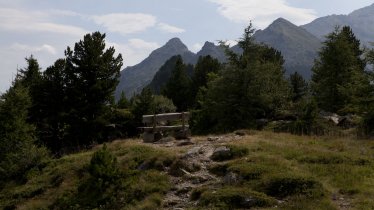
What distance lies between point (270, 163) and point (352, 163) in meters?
3.39

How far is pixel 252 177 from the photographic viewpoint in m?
16.3

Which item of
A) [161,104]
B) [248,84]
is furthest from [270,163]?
[161,104]

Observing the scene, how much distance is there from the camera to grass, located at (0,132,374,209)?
14.5m

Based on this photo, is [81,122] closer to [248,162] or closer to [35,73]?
[35,73]

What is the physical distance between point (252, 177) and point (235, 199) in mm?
1778

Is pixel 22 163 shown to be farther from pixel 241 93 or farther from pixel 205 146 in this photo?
pixel 241 93

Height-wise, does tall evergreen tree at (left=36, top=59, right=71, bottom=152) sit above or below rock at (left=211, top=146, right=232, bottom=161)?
above

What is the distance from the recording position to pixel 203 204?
14977 mm

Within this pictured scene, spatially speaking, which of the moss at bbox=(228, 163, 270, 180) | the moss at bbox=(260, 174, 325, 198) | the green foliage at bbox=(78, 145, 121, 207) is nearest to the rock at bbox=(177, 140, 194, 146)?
the green foliage at bbox=(78, 145, 121, 207)

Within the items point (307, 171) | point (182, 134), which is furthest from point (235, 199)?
point (182, 134)

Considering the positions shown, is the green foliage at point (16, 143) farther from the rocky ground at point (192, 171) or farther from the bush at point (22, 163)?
the rocky ground at point (192, 171)

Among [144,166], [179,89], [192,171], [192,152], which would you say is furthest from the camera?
[179,89]

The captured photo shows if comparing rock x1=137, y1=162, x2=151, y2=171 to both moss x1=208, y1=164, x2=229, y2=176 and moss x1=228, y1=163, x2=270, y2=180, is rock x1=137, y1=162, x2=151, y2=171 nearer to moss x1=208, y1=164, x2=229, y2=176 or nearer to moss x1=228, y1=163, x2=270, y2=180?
moss x1=208, y1=164, x2=229, y2=176

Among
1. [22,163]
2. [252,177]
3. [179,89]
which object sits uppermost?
[179,89]
